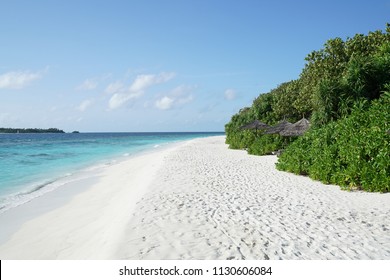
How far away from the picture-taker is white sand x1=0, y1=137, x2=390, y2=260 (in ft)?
17.6

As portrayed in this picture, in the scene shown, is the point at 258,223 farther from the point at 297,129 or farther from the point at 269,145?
the point at 269,145

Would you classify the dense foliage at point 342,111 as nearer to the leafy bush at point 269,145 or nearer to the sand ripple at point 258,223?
the leafy bush at point 269,145

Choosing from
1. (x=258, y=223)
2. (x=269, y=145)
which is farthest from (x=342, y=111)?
(x=258, y=223)

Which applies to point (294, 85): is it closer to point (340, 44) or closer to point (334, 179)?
point (340, 44)

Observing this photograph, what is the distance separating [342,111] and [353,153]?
19.7 ft

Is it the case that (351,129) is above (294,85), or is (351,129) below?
below

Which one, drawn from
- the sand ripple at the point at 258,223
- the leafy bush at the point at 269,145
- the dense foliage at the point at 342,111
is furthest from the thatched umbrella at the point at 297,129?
the sand ripple at the point at 258,223

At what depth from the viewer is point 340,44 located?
2155 cm

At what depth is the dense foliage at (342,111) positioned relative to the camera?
10.1 metres

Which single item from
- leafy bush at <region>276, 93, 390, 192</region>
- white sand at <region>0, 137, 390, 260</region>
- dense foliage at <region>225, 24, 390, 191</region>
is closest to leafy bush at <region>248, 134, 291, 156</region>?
dense foliage at <region>225, 24, 390, 191</region>

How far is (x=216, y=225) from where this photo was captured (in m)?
6.62

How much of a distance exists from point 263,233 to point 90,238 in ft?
Result: 11.4
